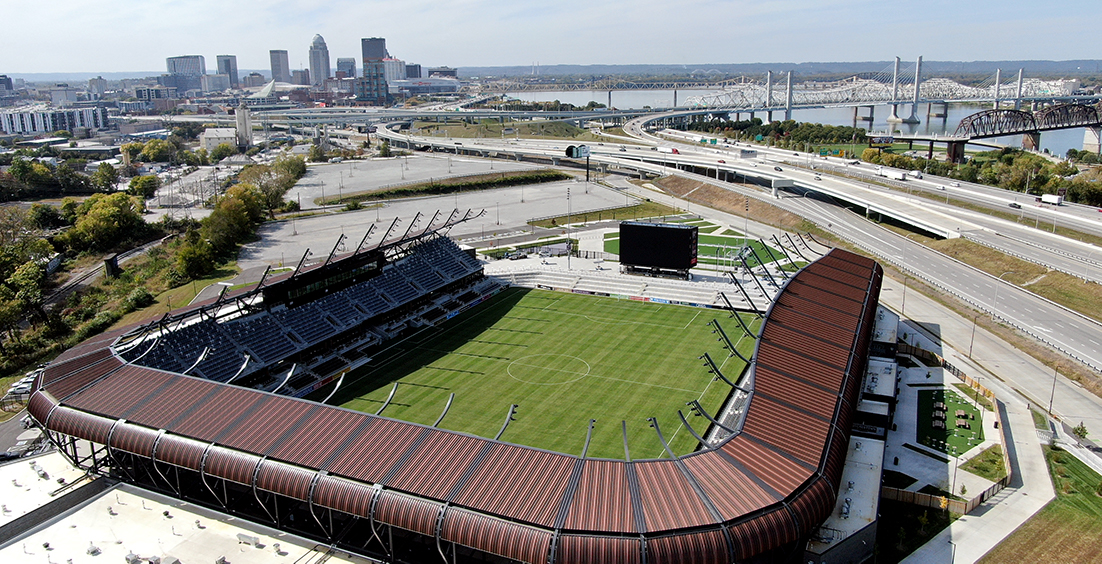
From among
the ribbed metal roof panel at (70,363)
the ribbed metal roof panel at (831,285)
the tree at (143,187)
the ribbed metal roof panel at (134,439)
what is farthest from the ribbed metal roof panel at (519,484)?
the tree at (143,187)

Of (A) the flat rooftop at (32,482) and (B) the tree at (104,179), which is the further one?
(B) the tree at (104,179)

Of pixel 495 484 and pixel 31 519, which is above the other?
pixel 495 484

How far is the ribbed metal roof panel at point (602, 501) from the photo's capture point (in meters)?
26.3

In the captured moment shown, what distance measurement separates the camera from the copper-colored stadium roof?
26438mm

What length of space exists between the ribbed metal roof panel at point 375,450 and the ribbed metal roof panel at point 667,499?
10.3 m

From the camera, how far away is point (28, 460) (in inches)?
1446

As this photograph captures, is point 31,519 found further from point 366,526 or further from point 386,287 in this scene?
point 386,287

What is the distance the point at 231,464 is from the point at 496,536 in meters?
13.1

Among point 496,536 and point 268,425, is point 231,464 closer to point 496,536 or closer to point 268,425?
point 268,425

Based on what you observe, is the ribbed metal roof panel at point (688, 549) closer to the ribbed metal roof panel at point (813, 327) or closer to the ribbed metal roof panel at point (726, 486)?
the ribbed metal roof panel at point (726, 486)

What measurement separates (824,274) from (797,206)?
180ft

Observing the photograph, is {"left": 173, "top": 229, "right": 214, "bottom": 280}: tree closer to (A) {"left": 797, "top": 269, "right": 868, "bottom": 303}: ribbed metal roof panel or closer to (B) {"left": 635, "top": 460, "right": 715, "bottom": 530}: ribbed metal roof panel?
(A) {"left": 797, "top": 269, "right": 868, "bottom": 303}: ribbed metal roof panel

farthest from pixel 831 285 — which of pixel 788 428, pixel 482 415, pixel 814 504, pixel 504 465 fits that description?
pixel 504 465

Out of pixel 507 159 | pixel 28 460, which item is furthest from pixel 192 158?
pixel 28 460
